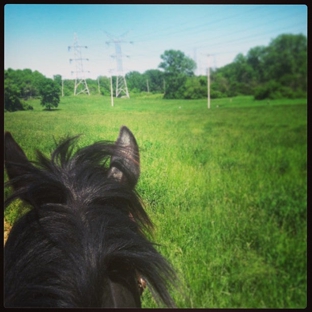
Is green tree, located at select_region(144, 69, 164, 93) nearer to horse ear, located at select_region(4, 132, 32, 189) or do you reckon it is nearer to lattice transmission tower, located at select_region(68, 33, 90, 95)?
lattice transmission tower, located at select_region(68, 33, 90, 95)

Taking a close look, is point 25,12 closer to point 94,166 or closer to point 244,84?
point 94,166

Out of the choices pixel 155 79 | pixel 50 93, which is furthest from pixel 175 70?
pixel 50 93

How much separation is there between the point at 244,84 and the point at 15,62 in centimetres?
81

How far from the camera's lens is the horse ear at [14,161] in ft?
3.60

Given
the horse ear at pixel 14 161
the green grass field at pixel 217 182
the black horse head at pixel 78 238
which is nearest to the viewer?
the black horse head at pixel 78 238

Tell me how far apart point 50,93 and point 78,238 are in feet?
1.96

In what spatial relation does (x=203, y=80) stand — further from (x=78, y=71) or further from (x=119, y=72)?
(x=78, y=71)

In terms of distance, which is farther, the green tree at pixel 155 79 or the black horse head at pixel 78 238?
the green tree at pixel 155 79

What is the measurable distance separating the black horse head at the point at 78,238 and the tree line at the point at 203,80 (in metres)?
0.27

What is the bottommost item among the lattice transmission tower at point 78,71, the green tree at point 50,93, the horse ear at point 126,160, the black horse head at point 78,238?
the black horse head at point 78,238

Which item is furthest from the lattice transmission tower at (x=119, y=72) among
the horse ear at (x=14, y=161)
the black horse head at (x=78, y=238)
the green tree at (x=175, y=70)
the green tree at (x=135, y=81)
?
the horse ear at (x=14, y=161)

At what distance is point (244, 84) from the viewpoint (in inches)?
49.8

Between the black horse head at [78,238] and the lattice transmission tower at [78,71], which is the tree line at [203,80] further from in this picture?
the black horse head at [78,238]
